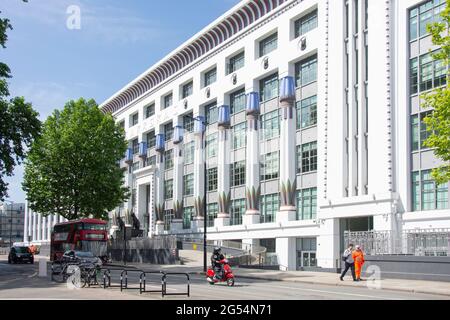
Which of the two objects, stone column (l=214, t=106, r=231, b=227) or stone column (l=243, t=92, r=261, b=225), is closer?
stone column (l=243, t=92, r=261, b=225)

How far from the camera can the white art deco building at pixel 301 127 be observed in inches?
1586

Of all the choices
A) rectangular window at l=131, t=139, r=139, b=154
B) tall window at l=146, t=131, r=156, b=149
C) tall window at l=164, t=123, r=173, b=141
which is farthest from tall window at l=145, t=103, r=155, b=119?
rectangular window at l=131, t=139, r=139, b=154

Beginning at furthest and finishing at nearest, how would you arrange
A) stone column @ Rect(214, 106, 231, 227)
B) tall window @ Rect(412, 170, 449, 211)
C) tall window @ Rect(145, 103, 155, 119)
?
tall window @ Rect(145, 103, 155, 119) < stone column @ Rect(214, 106, 231, 227) < tall window @ Rect(412, 170, 449, 211)

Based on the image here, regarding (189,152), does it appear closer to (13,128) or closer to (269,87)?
(269,87)

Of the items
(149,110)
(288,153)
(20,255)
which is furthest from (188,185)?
(288,153)

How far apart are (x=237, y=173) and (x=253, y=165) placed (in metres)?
4.06

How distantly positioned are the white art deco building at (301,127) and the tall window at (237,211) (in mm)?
107

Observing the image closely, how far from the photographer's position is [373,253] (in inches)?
A: 1470

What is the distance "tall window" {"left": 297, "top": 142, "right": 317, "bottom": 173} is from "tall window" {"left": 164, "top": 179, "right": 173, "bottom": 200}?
2682 centimetres

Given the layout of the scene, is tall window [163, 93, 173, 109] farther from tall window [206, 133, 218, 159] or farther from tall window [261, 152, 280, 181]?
tall window [261, 152, 280, 181]

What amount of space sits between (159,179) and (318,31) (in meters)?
34.6

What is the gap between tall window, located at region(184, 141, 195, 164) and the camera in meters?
70.2

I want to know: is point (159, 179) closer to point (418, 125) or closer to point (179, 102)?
point (179, 102)
